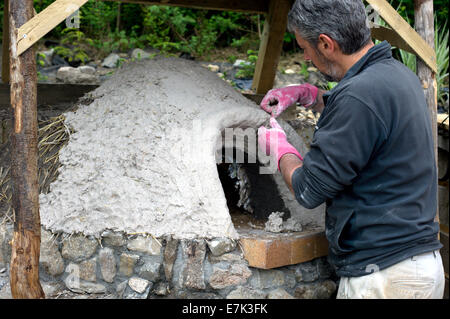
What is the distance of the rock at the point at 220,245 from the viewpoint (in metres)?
2.50

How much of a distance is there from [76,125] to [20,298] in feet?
3.72

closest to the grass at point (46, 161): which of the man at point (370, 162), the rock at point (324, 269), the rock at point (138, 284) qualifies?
the rock at point (138, 284)

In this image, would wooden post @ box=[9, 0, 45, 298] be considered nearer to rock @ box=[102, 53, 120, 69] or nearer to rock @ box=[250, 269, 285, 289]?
rock @ box=[250, 269, 285, 289]

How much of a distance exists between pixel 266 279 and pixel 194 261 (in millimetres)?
423

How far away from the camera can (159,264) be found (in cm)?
253

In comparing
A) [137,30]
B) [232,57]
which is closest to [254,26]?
[232,57]

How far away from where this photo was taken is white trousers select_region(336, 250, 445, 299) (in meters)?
2.02

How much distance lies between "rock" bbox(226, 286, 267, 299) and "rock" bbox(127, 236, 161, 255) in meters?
0.45

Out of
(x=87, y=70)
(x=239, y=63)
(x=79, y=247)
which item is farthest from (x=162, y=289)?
(x=239, y=63)

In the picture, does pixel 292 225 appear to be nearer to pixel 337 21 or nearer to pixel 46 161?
pixel 337 21

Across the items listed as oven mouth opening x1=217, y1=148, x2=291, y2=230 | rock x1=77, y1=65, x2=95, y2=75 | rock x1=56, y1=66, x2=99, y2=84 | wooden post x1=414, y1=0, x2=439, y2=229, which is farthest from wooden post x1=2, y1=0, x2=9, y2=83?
wooden post x1=414, y1=0, x2=439, y2=229

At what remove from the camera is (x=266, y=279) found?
8.61ft

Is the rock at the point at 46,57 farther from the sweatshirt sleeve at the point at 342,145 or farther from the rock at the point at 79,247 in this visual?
the sweatshirt sleeve at the point at 342,145
